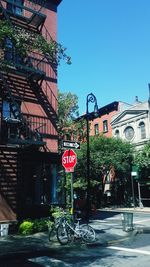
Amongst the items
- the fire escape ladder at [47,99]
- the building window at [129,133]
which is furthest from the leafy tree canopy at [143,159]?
the fire escape ladder at [47,99]

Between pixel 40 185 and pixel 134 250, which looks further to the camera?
pixel 40 185

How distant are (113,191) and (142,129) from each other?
806 centimetres

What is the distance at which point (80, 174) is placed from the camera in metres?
31.7

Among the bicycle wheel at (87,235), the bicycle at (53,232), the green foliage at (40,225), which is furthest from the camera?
the green foliage at (40,225)

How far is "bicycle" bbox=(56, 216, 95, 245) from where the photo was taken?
11750 mm

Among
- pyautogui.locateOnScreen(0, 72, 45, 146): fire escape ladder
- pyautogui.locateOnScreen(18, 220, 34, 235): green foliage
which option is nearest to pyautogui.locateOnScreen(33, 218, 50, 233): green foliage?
pyautogui.locateOnScreen(18, 220, 34, 235): green foliage

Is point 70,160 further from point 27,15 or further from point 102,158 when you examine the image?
point 102,158

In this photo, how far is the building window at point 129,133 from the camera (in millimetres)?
38594

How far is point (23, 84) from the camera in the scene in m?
17.1

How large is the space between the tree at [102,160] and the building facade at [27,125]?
14.1 m

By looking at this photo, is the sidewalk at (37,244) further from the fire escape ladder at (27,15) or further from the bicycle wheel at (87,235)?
the fire escape ladder at (27,15)

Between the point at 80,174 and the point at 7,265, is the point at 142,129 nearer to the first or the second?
the point at 80,174

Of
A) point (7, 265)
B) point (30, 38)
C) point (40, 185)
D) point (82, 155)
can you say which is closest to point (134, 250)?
point (7, 265)

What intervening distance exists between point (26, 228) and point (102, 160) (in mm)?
18504
